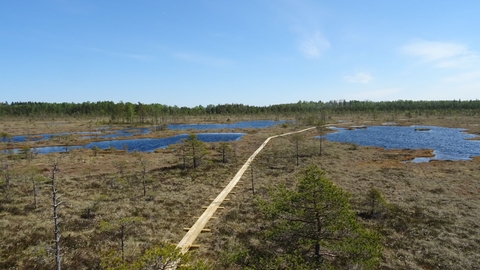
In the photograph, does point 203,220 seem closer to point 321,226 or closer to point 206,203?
point 206,203

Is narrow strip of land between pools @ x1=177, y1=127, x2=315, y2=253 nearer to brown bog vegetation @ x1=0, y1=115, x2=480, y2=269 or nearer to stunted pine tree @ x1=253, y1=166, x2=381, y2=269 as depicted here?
brown bog vegetation @ x1=0, y1=115, x2=480, y2=269

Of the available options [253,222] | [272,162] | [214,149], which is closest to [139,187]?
[253,222]

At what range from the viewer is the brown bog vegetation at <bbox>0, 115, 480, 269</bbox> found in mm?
17969

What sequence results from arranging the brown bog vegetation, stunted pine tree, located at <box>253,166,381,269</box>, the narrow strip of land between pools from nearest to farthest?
stunted pine tree, located at <box>253,166,381,269</box> < the brown bog vegetation < the narrow strip of land between pools

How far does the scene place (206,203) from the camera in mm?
27719

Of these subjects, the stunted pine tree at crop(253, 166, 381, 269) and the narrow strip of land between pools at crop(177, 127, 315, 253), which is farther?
the narrow strip of land between pools at crop(177, 127, 315, 253)

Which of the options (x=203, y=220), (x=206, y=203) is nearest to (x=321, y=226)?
(x=203, y=220)

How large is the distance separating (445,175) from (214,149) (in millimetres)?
41895

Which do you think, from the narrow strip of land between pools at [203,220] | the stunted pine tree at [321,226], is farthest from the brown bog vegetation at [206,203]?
the stunted pine tree at [321,226]

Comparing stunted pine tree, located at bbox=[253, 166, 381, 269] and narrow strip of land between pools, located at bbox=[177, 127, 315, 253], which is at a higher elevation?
stunted pine tree, located at bbox=[253, 166, 381, 269]

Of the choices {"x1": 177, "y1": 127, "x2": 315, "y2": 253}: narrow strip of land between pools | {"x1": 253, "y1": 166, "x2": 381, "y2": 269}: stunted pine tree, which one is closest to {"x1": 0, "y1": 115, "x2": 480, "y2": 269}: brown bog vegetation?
{"x1": 177, "y1": 127, "x2": 315, "y2": 253}: narrow strip of land between pools

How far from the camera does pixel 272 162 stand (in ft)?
158

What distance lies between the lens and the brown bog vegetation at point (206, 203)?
17969 mm

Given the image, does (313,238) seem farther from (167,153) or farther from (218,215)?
(167,153)
